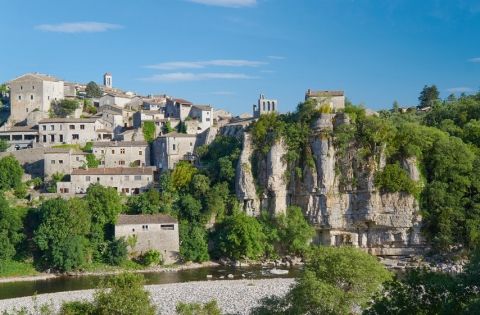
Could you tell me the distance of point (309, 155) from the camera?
51719 millimetres

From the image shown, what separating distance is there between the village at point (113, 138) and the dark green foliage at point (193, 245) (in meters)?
0.63

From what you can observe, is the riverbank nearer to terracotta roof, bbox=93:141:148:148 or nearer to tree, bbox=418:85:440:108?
terracotta roof, bbox=93:141:148:148

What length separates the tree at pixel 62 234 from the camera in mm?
45406

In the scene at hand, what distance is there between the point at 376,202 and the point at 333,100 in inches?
421

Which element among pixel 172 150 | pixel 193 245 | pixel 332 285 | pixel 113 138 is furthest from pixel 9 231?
pixel 332 285

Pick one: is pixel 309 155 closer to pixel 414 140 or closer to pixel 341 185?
pixel 341 185

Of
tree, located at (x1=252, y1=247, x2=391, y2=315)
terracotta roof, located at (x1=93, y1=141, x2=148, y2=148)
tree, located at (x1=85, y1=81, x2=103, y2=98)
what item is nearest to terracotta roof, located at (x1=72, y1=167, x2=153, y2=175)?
terracotta roof, located at (x1=93, y1=141, x2=148, y2=148)

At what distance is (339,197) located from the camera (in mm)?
50969

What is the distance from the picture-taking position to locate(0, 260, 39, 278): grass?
45.2m

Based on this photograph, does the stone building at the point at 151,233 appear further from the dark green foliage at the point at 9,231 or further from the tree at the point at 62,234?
the dark green foliage at the point at 9,231

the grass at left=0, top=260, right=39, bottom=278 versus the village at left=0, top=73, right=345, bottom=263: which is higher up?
the village at left=0, top=73, right=345, bottom=263

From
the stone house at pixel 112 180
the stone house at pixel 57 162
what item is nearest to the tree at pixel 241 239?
the stone house at pixel 112 180

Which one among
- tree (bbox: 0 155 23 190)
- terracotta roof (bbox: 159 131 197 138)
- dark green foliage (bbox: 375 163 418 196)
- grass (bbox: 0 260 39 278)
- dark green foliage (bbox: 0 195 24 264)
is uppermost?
terracotta roof (bbox: 159 131 197 138)

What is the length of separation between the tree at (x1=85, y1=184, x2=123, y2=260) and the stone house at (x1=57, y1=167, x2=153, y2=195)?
430 centimetres
